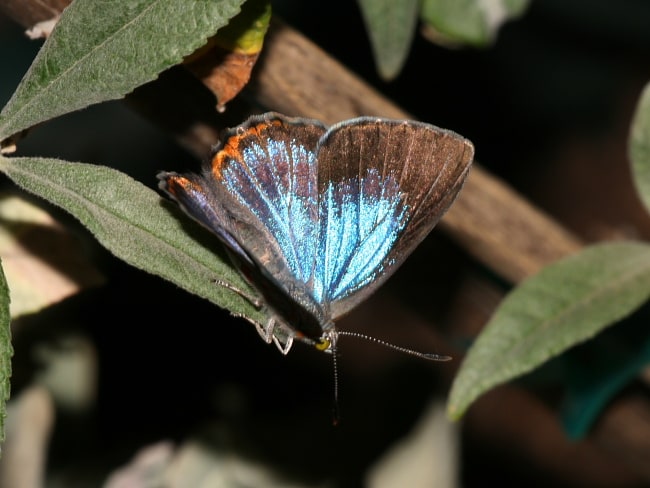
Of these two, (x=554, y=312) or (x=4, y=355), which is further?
(x=554, y=312)

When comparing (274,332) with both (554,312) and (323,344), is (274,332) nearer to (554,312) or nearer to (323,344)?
(323,344)

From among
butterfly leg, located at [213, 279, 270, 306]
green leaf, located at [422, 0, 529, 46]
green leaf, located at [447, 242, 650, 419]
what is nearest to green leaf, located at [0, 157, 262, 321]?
butterfly leg, located at [213, 279, 270, 306]

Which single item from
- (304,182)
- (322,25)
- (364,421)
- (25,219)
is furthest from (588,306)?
(322,25)

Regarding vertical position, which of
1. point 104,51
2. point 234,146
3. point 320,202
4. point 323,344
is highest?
point 104,51

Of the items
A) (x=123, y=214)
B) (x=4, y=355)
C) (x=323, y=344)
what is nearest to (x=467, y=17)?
(x=323, y=344)

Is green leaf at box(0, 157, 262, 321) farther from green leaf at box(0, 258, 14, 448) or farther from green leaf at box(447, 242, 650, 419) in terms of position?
green leaf at box(447, 242, 650, 419)

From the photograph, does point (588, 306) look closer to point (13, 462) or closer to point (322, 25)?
point (13, 462)
